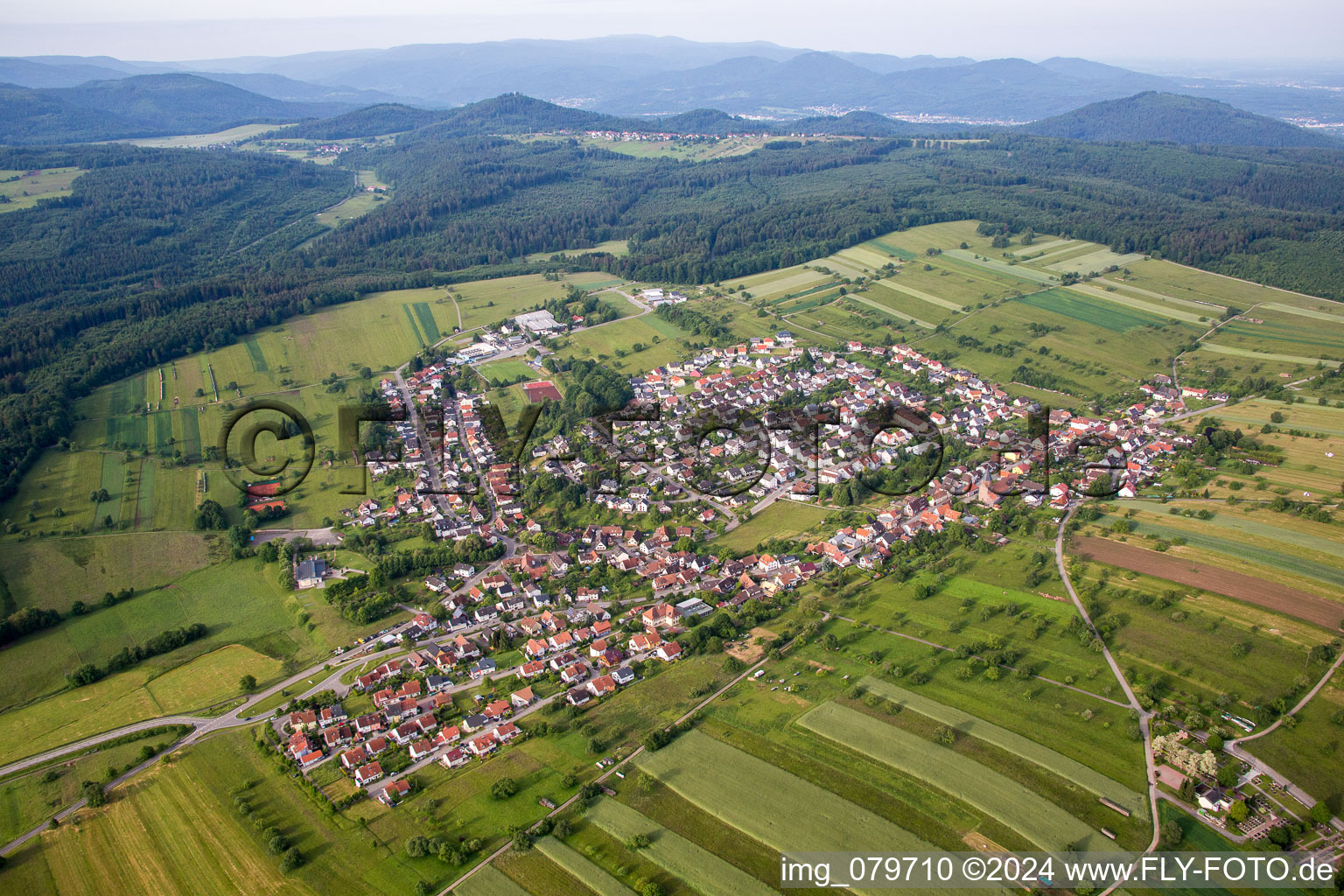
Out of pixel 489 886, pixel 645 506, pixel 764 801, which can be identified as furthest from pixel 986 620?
pixel 489 886

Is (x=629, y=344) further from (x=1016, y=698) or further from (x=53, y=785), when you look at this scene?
(x=53, y=785)

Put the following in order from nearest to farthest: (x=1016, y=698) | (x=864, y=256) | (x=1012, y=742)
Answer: (x=1012, y=742) < (x=1016, y=698) < (x=864, y=256)

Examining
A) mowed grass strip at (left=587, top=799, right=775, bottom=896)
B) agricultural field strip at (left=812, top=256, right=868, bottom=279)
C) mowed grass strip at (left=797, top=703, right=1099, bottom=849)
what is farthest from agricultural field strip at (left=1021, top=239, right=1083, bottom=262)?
mowed grass strip at (left=587, top=799, right=775, bottom=896)

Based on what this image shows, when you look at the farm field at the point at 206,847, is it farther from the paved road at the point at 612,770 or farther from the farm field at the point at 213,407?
the farm field at the point at 213,407

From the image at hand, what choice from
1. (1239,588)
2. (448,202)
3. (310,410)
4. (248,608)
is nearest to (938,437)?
(1239,588)

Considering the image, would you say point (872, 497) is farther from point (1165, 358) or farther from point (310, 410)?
point (310, 410)

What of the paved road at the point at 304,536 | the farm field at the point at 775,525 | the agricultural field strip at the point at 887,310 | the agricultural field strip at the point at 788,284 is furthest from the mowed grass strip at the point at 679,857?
the agricultural field strip at the point at 788,284
